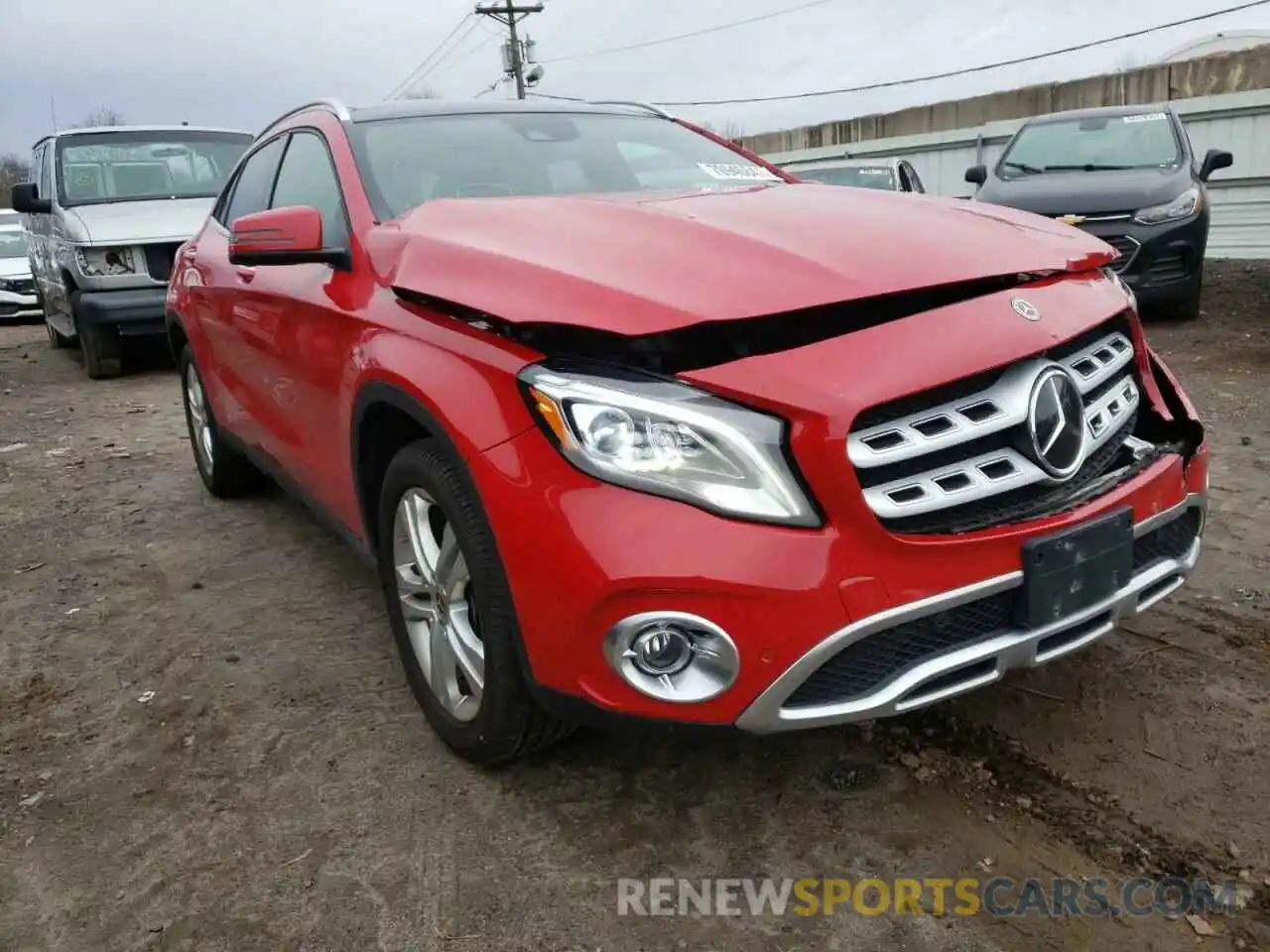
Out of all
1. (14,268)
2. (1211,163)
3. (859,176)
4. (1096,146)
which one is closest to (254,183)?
(859,176)

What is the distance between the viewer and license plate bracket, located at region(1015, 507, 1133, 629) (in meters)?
1.93

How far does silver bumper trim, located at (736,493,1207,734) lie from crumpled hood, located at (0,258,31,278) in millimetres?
15586

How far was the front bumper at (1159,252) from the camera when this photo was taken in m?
7.68

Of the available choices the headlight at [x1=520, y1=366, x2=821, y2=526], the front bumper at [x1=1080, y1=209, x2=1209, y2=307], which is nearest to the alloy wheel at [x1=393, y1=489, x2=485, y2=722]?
the headlight at [x1=520, y1=366, x2=821, y2=526]

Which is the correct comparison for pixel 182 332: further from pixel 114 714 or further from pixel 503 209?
pixel 503 209

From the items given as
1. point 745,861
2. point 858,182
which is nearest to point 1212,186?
point 858,182

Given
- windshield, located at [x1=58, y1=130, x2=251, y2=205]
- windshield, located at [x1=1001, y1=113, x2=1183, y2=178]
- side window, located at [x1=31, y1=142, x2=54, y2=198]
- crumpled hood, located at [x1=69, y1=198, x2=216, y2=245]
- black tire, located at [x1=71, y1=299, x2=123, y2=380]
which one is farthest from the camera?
side window, located at [x1=31, y1=142, x2=54, y2=198]

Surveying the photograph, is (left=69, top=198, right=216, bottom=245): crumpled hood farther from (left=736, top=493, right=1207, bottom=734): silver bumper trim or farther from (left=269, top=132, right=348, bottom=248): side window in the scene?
(left=736, top=493, right=1207, bottom=734): silver bumper trim

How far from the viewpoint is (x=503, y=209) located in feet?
8.37

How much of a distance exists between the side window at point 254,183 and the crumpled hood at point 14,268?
12.2 m

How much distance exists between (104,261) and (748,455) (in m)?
7.85

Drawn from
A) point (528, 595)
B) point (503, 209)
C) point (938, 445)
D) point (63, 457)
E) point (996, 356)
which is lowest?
point (63, 457)

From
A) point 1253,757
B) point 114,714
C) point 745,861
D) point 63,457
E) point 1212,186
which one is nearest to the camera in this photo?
point 745,861

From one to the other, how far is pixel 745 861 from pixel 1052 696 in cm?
102
